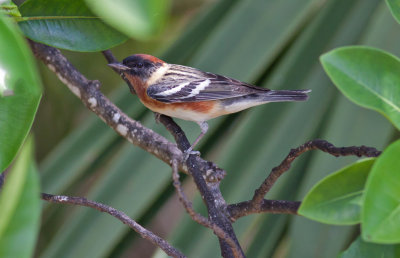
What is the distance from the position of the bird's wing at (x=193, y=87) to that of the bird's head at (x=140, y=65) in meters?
0.08

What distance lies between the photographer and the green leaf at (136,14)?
1.45 ft

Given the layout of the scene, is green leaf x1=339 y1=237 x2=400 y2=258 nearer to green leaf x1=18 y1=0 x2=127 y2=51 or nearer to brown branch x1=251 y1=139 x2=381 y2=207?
brown branch x1=251 y1=139 x2=381 y2=207

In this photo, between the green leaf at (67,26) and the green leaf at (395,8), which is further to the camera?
the green leaf at (67,26)

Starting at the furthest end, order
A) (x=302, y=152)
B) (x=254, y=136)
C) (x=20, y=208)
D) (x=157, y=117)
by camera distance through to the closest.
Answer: (x=157, y=117) → (x=254, y=136) → (x=302, y=152) → (x=20, y=208)

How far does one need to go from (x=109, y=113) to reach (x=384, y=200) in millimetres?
1109

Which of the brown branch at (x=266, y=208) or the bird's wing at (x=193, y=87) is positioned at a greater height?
the bird's wing at (x=193, y=87)

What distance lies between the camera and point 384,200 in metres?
0.82

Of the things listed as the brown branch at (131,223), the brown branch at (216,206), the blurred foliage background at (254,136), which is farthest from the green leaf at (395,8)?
the blurred foliage background at (254,136)

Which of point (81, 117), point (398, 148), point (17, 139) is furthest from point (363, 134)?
point (81, 117)

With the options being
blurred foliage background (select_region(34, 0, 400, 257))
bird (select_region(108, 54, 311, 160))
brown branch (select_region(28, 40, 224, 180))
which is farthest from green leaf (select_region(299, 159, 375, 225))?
bird (select_region(108, 54, 311, 160))

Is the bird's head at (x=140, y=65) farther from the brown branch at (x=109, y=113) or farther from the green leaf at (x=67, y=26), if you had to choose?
the green leaf at (x=67, y=26)

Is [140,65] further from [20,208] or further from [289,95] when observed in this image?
[20,208]

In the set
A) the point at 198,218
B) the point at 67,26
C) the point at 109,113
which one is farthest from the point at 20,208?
the point at 109,113

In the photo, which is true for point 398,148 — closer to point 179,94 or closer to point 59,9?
point 59,9
